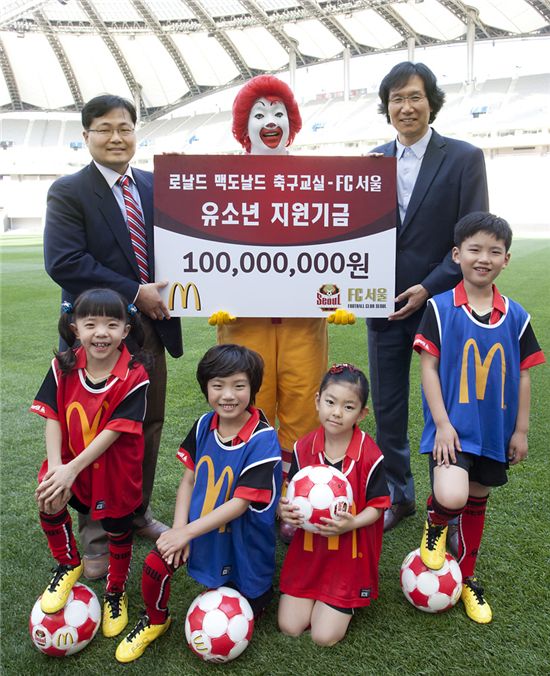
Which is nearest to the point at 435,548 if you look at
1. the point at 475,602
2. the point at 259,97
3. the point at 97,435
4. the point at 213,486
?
the point at 475,602

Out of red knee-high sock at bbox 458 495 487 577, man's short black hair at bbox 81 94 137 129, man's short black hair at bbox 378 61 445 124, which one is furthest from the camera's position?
man's short black hair at bbox 378 61 445 124

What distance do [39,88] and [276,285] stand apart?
1942 inches

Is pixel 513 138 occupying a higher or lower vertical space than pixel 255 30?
lower

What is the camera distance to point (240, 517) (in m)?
2.27

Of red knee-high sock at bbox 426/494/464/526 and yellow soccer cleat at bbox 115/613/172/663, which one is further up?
red knee-high sock at bbox 426/494/464/526

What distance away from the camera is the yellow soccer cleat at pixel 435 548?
231cm

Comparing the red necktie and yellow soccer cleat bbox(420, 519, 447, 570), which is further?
the red necktie

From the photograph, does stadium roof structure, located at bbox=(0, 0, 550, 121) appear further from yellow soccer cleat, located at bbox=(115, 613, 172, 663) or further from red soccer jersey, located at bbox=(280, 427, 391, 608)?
yellow soccer cleat, located at bbox=(115, 613, 172, 663)

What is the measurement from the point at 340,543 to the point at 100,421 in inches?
40.5

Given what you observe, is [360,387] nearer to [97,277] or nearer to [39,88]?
[97,277]

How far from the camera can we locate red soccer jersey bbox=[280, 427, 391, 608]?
2273 mm

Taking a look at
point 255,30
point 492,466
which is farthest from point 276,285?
point 255,30

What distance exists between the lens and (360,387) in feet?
7.55

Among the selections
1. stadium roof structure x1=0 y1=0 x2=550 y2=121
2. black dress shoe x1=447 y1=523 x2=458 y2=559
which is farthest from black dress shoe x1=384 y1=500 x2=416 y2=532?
stadium roof structure x1=0 y1=0 x2=550 y2=121
